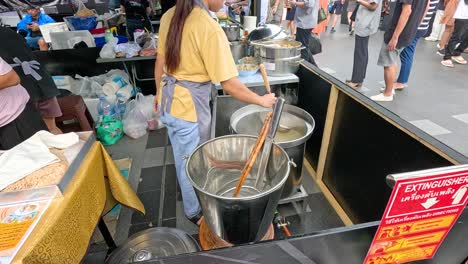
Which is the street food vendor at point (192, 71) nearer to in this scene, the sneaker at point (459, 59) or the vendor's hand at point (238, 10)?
the vendor's hand at point (238, 10)

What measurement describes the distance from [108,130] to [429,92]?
4.49m

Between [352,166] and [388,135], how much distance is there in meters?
0.44

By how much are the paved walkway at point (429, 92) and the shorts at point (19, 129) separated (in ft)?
11.9

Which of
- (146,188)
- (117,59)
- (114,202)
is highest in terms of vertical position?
(117,59)

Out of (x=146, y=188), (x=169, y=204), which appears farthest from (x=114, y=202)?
(x=146, y=188)

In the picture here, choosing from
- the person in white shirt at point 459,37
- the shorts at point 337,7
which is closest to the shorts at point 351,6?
the shorts at point 337,7

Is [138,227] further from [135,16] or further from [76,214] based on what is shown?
[135,16]

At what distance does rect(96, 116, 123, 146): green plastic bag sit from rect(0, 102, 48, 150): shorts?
1191 millimetres

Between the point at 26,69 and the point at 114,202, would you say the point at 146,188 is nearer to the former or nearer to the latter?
the point at 114,202

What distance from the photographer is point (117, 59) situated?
9.59 ft

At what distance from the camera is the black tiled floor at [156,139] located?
9.57 feet

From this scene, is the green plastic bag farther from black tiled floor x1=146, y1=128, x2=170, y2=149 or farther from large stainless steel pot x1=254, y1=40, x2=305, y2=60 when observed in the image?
large stainless steel pot x1=254, y1=40, x2=305, y2=60

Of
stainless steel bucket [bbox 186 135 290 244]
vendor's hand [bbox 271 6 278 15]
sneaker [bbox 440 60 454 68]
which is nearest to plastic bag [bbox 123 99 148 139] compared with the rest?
stainless steel bucket [bbox 186 135 290 244]

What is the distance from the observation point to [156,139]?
3.03 meters
